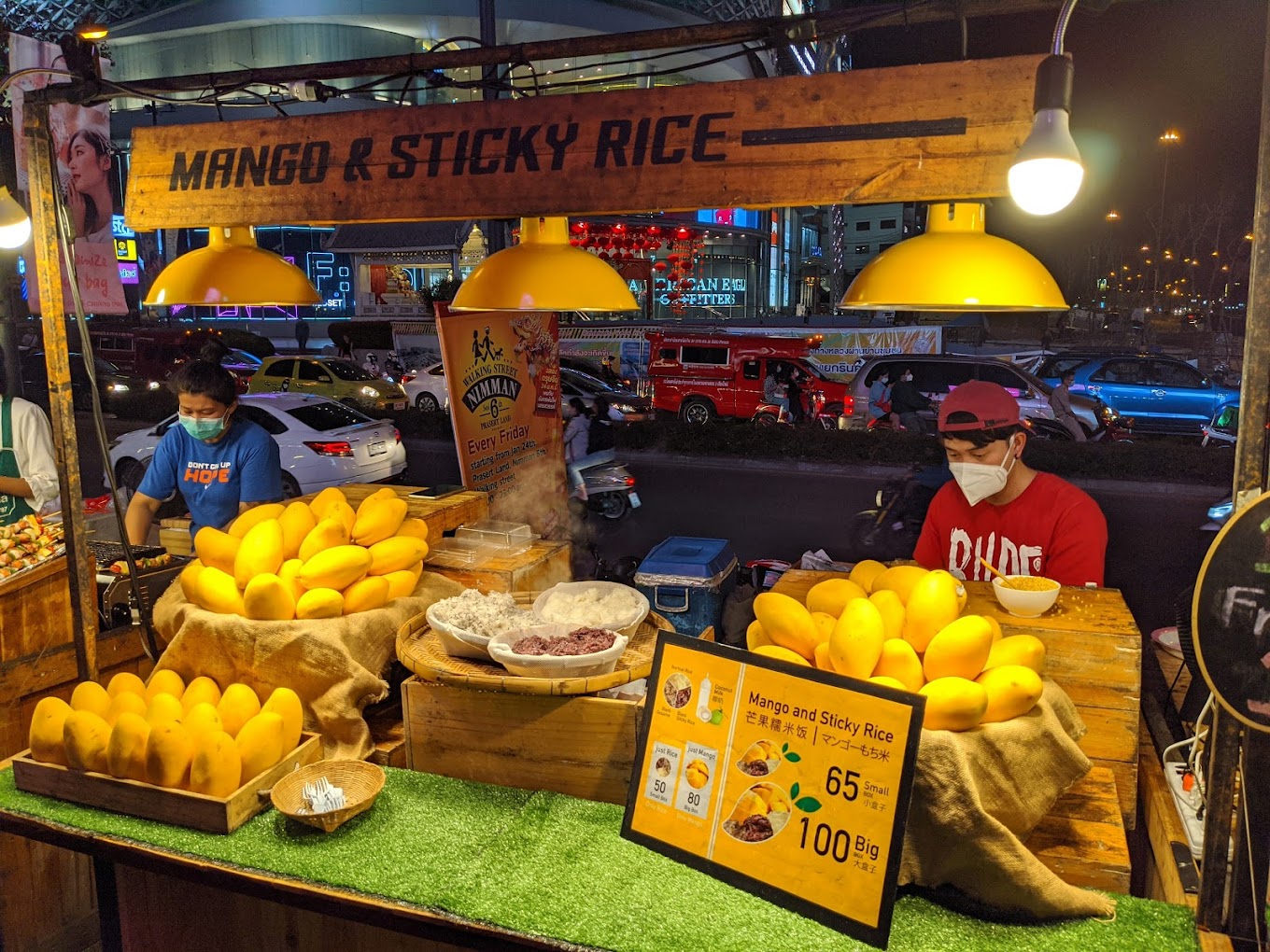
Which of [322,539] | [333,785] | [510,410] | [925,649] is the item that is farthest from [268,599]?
[510,410]

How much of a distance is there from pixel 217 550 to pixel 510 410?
4.28 m

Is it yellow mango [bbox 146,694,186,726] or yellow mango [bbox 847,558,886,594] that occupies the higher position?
yellow mango [bbox 847,558,886,594]

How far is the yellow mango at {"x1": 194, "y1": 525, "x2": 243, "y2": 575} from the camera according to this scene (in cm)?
318

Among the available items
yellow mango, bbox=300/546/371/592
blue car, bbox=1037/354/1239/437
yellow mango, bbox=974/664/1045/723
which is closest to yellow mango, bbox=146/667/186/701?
yellow mango, bbox=300/546/371/592

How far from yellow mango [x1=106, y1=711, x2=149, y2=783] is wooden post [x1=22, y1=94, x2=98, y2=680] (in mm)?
995

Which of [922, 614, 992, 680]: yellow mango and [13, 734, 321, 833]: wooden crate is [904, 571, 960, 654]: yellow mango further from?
[13, 734, 321, 833]: wooden crate

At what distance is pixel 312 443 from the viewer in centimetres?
1230

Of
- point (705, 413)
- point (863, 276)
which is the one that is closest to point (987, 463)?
point (863, 276)

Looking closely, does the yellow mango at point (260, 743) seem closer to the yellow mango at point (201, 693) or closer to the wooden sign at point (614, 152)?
the yellow mango at point (201, 693)

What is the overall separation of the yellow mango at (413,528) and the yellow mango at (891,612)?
1844mm

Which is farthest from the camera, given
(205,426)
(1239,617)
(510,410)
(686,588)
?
(510,410)

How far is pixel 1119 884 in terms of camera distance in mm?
2240

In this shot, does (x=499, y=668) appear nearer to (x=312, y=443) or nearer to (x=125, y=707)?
(x=125, y=707)

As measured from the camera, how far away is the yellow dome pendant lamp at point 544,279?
334cm
